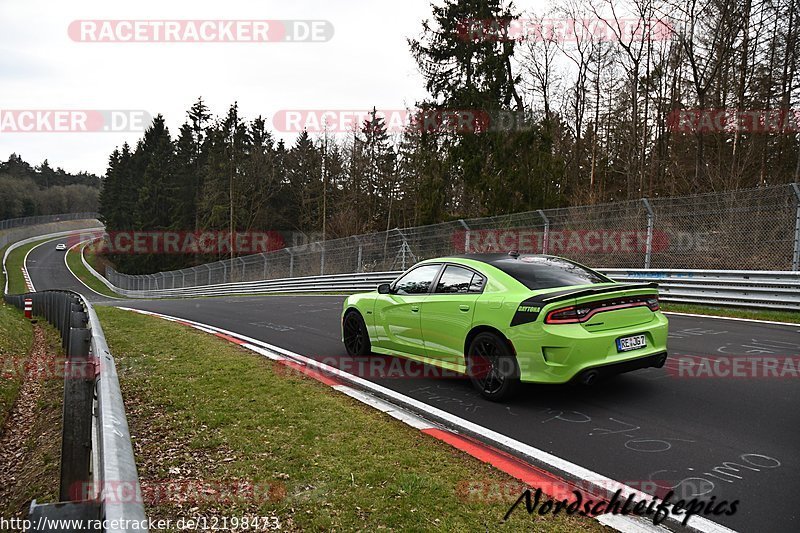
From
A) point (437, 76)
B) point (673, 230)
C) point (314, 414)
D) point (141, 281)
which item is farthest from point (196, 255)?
point (314, 414)

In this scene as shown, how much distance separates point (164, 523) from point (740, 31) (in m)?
22.8

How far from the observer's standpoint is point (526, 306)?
202 inches

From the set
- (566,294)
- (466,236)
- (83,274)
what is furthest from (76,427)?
(83,274)

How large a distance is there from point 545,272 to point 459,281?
95 cm

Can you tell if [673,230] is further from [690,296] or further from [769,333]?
[769,333]

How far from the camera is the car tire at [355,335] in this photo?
758 cm

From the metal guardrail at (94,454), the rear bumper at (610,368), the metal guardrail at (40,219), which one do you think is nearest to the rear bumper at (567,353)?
the rear bumper at (610,368)

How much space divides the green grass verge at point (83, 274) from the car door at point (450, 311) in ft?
196

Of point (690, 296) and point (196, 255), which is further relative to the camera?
point (196, 255)

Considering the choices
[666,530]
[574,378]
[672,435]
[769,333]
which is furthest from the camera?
[769,333]

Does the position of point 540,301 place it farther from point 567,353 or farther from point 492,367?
point 492,367

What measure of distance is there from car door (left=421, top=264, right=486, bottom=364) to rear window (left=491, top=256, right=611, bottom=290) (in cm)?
36

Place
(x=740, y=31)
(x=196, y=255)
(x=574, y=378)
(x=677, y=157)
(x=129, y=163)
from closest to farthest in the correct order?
(x=574, y=378), (x=740, y=31), (x=677, y=157), (x=196, y=255), (x=129, y=163)

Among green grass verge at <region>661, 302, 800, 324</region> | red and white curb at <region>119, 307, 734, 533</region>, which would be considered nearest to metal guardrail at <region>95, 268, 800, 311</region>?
green grass verge at <region>661, 302, 800, 324</region>
